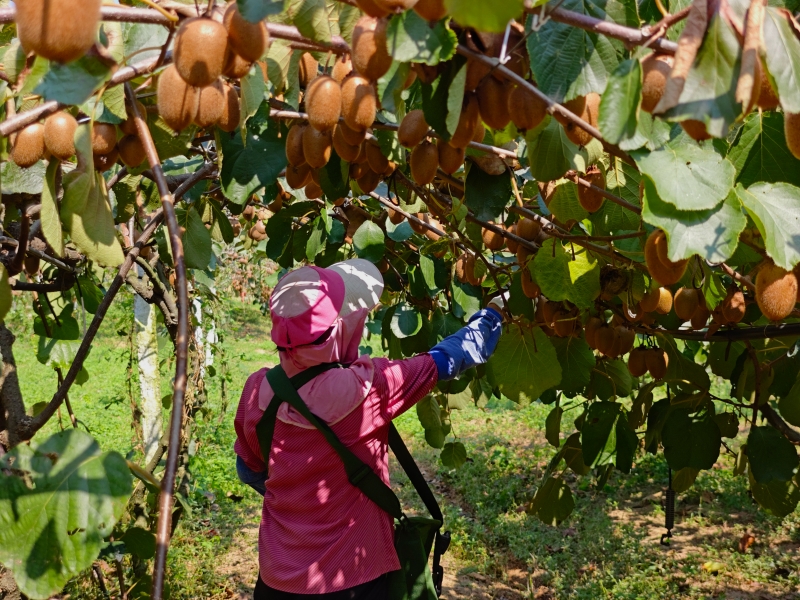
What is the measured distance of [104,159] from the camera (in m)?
0.91

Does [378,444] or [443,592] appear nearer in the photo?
[378,444]

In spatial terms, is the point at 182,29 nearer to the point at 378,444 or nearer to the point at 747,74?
the point at 747,74

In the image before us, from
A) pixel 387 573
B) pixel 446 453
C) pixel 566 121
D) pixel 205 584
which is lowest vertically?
pixel 205 584

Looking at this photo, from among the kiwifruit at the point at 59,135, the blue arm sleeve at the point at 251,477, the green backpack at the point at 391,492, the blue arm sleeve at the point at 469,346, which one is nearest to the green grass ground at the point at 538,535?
the blue arm sleeve at the point at 251,477

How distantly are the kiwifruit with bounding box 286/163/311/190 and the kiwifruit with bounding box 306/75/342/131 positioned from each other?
0.20m

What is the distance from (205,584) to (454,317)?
2.10 meters

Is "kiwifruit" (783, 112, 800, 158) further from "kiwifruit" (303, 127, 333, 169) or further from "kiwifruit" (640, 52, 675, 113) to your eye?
"kiwifruit" (303, 127, 333, 169)

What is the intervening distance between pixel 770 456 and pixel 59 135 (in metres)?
1.89

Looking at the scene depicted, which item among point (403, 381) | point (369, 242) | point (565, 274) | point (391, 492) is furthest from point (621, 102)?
point (369, 242)

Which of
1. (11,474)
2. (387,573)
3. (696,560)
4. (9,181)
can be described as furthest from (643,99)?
(696,560)

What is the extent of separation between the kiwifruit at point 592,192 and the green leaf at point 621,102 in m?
0.51

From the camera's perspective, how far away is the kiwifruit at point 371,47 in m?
0.69

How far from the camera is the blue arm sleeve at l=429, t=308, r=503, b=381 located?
1960 millimetres

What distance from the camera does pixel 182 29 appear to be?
2.19 ft
